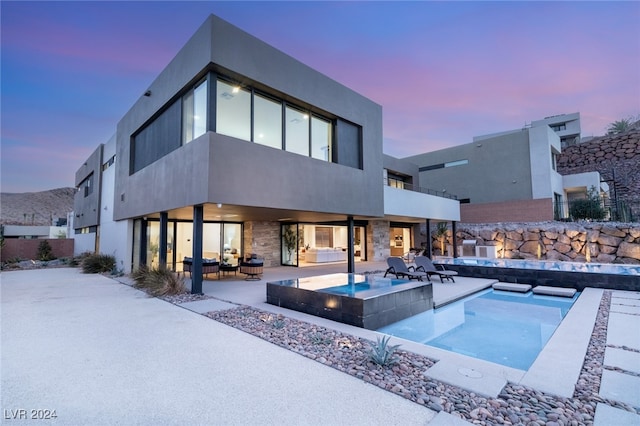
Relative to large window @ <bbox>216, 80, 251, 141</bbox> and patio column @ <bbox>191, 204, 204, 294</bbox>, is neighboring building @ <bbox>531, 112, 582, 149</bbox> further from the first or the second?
patio column @ <bbox>191, 204, 204, 294</bbox>

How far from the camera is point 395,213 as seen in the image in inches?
531

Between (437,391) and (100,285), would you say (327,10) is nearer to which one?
(100,285)

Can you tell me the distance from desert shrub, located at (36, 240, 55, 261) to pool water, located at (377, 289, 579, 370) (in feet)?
74.6

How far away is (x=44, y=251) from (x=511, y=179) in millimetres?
30905

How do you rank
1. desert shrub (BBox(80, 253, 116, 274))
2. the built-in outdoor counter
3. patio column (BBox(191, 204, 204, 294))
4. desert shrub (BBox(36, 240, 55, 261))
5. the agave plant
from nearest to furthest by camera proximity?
the agave plant
the built-in outdoor counter
patio column (BBox(191, 204, 204, 294))
desert shrub (BBox(80, 253, 116, 274))
desert shrub (BBox(36, 240, 55, 261))

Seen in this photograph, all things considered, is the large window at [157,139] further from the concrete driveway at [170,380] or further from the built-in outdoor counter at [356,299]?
the concrete driveway at [170,380]

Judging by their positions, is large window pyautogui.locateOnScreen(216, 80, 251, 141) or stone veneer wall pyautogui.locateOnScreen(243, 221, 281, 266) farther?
stone veneer wall pyautogui.locateOnScreen(243, 221, 281, 266)

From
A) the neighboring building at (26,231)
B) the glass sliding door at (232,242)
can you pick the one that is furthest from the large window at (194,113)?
the neighboring building at (26,231)

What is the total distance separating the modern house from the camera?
7.65 metres

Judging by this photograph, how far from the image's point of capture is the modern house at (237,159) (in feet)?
25.1

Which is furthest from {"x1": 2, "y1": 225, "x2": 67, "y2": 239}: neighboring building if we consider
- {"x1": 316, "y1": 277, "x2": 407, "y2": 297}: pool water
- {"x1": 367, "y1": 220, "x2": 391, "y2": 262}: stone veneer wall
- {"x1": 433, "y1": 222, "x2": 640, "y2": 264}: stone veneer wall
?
{"x1": 433, "y1": 222, "x2": 640, "y2": 264}: stone veneer wall

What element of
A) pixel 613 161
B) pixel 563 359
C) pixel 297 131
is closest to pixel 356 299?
pixel 563 359

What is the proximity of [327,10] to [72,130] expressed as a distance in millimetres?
24188

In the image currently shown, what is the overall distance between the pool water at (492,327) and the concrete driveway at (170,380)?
269cm
